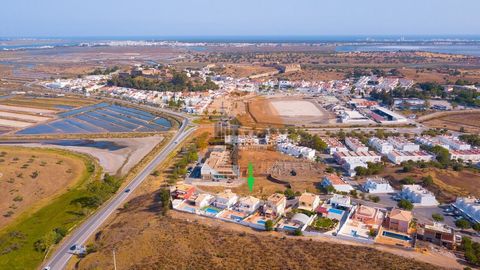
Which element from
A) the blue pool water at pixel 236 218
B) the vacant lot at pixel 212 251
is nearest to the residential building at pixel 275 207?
the blue pool water at pixel 236 218

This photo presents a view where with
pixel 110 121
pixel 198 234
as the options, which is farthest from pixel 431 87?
pixel 198 234

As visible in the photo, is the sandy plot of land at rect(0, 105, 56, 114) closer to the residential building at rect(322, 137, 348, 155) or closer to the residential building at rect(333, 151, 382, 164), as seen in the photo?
the residential building at rect(322, 137, 348, 155)

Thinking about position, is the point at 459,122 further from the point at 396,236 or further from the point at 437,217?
the point at 396,236

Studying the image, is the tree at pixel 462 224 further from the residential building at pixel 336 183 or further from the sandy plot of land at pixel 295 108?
the sandy plot of land at pixel 295 108

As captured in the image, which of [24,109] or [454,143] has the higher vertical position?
[454,143]

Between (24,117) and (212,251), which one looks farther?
(24,117)

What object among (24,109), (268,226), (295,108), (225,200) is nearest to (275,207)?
(268,226)

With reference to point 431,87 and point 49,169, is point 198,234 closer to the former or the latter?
point 49,169
